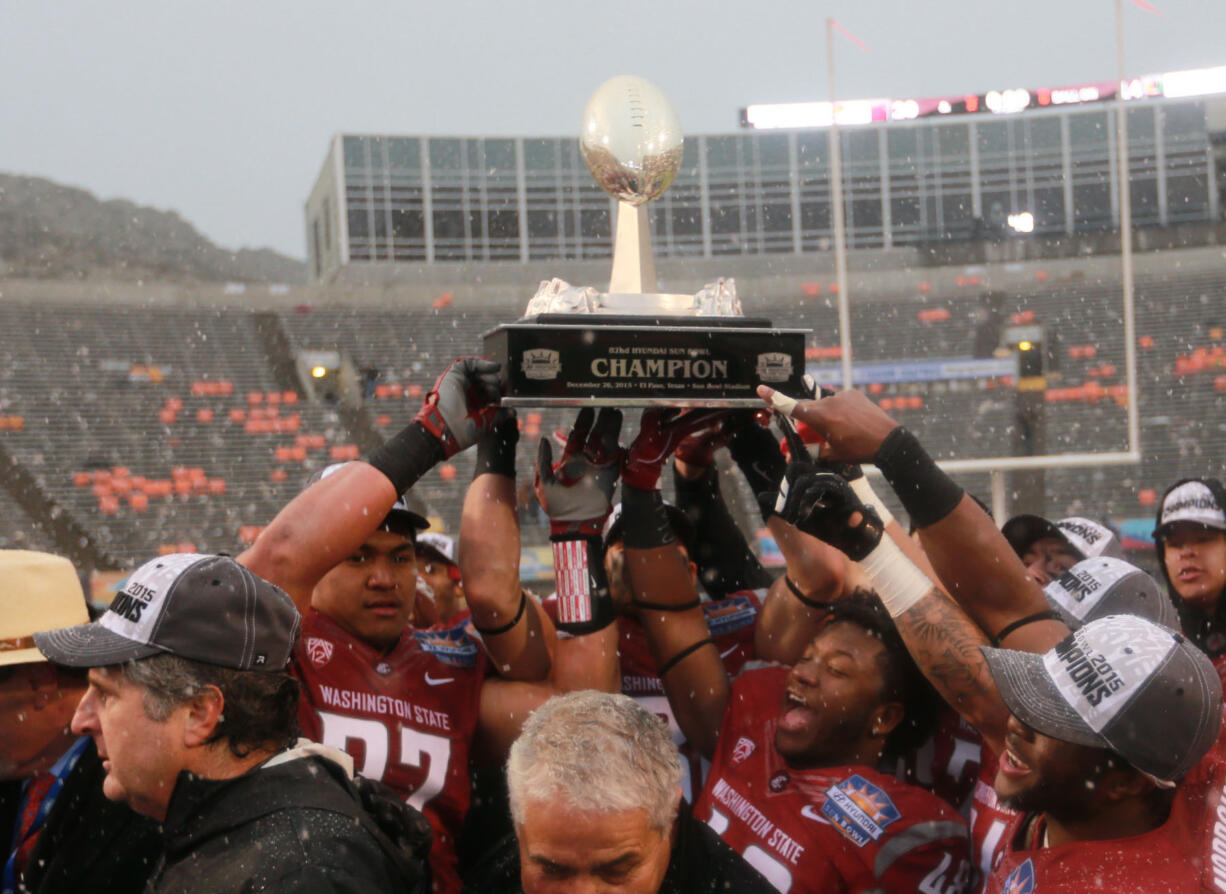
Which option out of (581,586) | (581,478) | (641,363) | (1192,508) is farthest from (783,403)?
(1192,508)

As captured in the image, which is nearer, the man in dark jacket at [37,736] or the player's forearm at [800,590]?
the man in dark jacket at [37,736]

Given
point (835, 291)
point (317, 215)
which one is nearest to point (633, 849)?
point (835, 291)

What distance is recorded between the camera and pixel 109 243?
139ft

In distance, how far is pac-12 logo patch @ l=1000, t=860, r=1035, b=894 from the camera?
4.75ft

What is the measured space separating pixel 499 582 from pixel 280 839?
0.86 meters

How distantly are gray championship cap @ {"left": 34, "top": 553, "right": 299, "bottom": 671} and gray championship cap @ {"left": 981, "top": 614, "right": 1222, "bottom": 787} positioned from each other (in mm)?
969

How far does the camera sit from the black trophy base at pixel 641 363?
2.01 m

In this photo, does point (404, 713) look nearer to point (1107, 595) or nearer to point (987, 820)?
point (987, 820)

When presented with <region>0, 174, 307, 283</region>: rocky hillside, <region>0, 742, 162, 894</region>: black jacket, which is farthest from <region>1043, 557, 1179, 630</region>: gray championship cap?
<region>0, 174, 307, 283</region>: rocky hillside

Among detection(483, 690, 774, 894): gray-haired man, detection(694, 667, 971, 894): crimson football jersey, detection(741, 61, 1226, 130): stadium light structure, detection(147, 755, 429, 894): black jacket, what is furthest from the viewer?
detection(741, 61, 1226, 130): stadium light structure

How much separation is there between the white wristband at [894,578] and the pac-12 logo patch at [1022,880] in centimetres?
41

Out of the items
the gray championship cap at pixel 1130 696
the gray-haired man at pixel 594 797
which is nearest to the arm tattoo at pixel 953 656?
the gray championship cap at pixel 1130 696

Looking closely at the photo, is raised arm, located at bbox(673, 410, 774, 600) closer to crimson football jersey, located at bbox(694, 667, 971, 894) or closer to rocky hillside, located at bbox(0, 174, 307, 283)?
crimson football jersey, located at bbox(694, 667, 971, 894)

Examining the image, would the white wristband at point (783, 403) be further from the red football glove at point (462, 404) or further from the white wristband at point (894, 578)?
the red football glove at point (462, 404)
